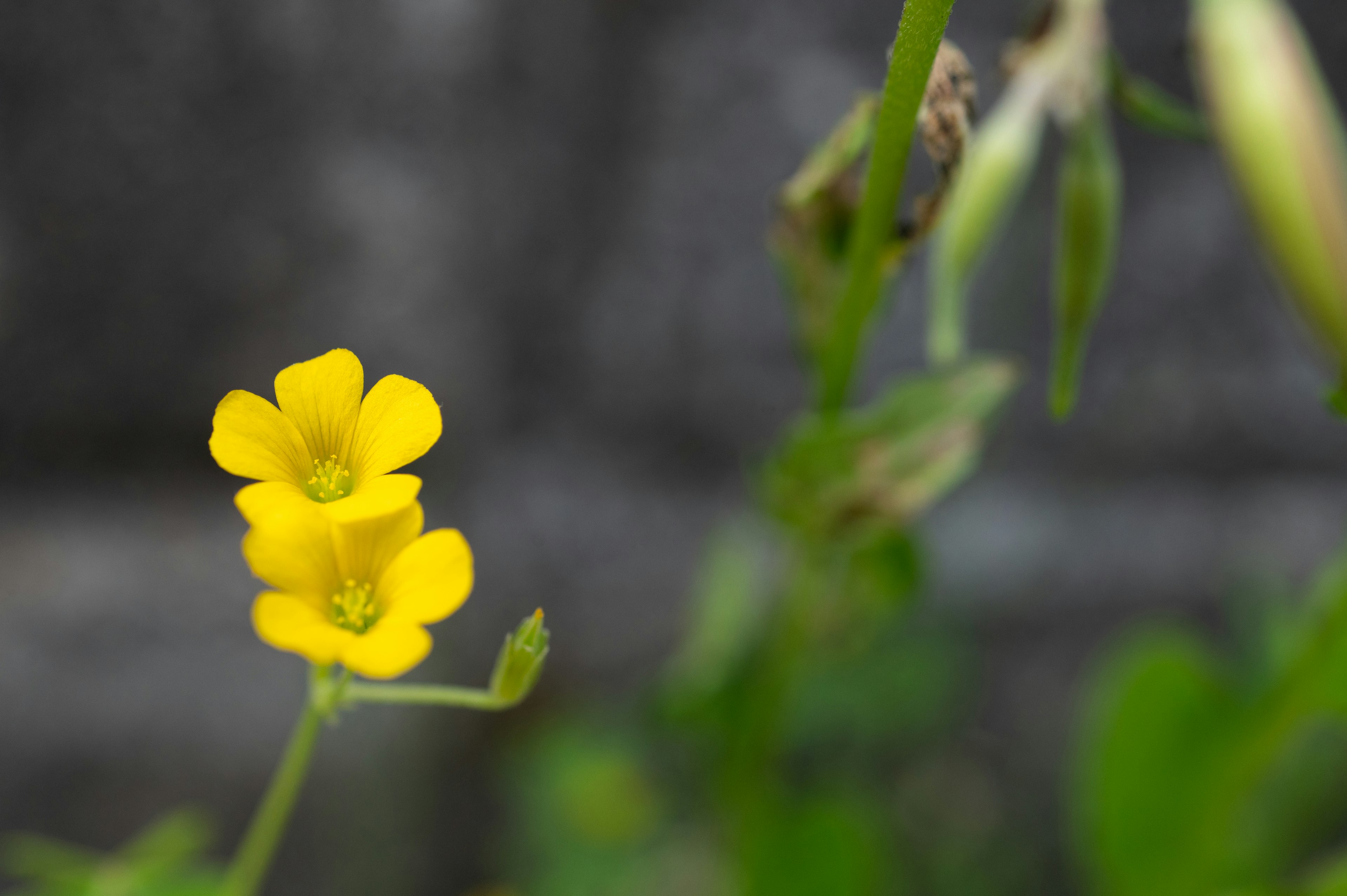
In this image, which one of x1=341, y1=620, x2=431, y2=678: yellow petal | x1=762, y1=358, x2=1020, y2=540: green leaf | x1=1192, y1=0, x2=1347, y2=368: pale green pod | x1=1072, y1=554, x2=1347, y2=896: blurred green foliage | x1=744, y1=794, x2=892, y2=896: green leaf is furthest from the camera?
x1=744, y1=794, x2=892, y2=896: green leaf

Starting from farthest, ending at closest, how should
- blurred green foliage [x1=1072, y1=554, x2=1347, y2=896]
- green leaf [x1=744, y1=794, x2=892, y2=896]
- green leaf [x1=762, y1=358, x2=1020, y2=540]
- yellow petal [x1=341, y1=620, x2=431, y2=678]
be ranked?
1. green leaf [x1=744, y1=794, x2=892, y2=896]
2. blurred green foliage [x1=1072, y1=554, x2=1347, y2=896]
3. green leaf [x1=762, y1=358, x2=1020, y2=540]
4. yellow petal [x1=341, y1=620, x2=431, y2=678]

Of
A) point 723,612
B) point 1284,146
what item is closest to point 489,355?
point 723,612

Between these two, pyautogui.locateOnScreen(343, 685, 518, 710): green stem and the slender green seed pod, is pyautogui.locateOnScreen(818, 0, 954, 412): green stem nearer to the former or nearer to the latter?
the slender green seed pod

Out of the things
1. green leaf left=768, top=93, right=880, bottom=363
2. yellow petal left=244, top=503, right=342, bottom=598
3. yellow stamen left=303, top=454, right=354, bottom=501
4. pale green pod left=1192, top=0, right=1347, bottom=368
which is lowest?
yellow petal left=244, top=503, right=342, bottom=598

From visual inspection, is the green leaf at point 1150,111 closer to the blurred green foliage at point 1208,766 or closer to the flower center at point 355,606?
the blurred green foliage at point 1208,766

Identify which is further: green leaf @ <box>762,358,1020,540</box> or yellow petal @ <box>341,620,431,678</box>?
green leaf @ <box>762,358,1020,540</box>

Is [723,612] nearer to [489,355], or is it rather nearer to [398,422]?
[489,355]

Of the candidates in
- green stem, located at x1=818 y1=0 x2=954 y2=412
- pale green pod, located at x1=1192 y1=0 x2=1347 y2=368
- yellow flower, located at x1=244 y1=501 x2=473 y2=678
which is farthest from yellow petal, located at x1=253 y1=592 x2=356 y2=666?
pale green pod, located at x1=1192 y1=0 x2=1347 y2=368
